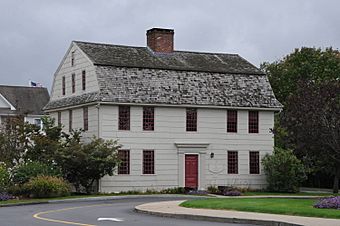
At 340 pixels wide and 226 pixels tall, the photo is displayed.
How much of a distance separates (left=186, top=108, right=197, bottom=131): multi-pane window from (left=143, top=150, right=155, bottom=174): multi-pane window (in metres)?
3.08

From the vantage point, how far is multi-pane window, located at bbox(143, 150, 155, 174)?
45000 millimetres

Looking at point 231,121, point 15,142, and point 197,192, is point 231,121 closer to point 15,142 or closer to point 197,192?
point 197,192

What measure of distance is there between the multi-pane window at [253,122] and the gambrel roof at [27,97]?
37251 millimetres

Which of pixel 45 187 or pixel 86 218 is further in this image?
pixel 45 187

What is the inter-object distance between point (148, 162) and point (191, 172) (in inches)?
119

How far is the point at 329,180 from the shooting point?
5641cm

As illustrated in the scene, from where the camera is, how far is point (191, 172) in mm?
46438

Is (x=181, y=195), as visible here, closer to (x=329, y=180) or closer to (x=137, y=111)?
(x=137, y=111)

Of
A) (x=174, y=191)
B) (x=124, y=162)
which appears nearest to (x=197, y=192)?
(x=174, y=191)

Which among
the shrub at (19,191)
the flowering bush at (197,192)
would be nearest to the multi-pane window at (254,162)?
the flowering bush at (197,192)

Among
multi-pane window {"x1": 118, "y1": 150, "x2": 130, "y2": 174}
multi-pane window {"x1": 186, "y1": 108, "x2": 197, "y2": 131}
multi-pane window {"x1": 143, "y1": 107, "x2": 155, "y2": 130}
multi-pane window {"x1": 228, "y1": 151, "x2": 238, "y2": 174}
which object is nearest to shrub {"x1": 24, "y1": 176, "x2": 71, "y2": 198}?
multi-pane window {"x1": 118, "y1": 150, "x2": 130, "y2": 174}

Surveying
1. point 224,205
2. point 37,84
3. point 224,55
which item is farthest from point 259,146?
point 37,84

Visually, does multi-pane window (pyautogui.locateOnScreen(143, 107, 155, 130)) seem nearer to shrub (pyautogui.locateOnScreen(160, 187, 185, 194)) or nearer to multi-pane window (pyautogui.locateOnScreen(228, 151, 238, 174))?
shrub (pyautogui.locateOnScreen(160, 187, 185, 194))

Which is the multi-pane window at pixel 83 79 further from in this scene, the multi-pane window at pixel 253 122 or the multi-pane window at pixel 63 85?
the multi-pane window at pixel 253 122
